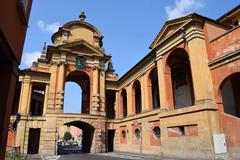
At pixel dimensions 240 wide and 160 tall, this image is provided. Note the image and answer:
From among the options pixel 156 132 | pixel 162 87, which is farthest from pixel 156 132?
pixel 162 87

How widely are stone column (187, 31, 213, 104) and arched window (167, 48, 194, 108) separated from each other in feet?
12.6

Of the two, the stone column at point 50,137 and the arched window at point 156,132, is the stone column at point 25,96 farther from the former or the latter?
the arched window at point 156,132

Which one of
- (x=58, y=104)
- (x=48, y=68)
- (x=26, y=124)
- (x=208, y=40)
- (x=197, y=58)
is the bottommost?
(x=26, y=124)

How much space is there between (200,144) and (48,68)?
2212cm

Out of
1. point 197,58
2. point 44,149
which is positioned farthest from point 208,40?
point 44,149

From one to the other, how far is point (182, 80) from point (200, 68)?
7870 millimetres

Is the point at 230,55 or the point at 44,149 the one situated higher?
the point at 230,55

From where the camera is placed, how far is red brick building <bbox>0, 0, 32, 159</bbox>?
6.67m

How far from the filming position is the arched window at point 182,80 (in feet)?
69.5

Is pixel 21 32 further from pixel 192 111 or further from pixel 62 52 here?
pixel 62 52

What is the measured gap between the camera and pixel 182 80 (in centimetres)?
2328

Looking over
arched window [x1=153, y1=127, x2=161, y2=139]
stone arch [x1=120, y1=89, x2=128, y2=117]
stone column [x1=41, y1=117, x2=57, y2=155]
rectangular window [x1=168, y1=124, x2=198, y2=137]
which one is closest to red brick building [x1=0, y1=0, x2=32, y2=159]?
rectangular window [x1=168, y1=124, x2=198, y2=137]

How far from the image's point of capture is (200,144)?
1450cm

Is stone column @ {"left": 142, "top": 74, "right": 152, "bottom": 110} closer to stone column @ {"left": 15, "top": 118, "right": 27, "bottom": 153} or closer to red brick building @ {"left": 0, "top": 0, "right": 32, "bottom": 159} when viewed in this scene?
stone column @ {"left": 15, "top": 118, "right": 27, "bottom": 153}
